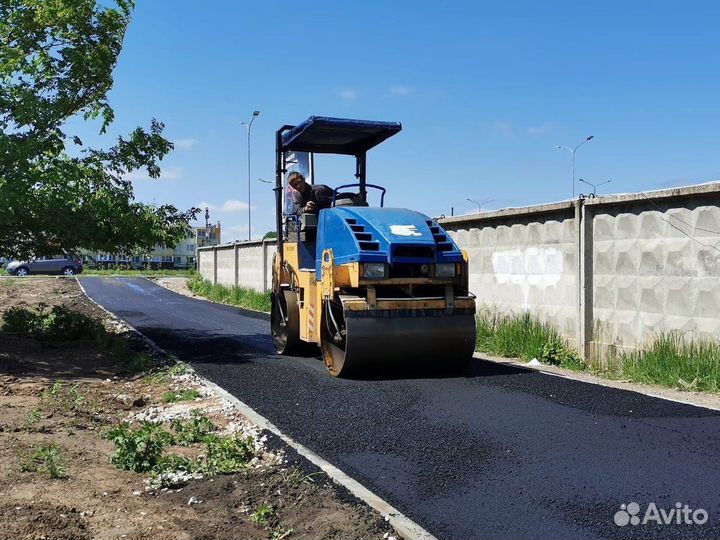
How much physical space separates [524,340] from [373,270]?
12.4ft

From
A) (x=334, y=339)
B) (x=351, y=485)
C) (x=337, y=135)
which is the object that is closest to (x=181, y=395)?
(x=334, y=339)

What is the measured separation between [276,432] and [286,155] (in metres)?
5.51

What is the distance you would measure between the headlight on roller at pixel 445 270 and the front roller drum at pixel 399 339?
0.44 m

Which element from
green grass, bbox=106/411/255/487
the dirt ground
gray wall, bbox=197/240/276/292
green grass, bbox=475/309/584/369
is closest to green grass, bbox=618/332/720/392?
green grass, bbox=475/309/584/369

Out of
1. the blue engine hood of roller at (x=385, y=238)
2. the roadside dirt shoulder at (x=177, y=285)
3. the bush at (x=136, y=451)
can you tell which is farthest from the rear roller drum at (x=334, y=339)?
the roadside dirt shoulder at (x=177, y=285)

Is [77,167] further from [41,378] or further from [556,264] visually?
[556,264]

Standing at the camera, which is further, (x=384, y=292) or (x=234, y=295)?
(x=234, y=295)

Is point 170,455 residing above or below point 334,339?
below

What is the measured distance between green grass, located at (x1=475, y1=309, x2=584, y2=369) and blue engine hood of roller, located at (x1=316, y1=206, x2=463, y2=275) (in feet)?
8.90

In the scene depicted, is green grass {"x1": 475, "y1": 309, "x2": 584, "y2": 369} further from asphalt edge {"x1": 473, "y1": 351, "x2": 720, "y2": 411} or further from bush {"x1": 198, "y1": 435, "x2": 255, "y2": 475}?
bush {"x1": 198, "y1": 435, "x2": 255, "y2": 475}

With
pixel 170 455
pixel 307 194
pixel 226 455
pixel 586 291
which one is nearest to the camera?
pixel 226 455

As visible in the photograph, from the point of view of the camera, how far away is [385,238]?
7.99 m

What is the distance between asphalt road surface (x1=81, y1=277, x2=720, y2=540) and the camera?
418 centimetres

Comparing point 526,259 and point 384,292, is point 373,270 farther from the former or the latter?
point 526,259
